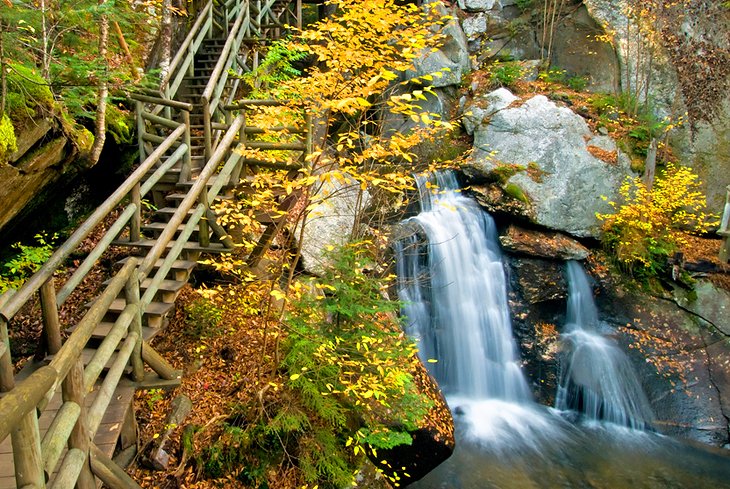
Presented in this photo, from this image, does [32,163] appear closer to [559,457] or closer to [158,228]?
[158,228]

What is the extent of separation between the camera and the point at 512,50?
15.4 meters

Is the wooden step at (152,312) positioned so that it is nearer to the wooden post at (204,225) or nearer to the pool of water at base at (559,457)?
the wooden post at (204,225)

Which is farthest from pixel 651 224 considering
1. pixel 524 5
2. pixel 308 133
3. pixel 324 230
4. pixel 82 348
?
pixel 82 348

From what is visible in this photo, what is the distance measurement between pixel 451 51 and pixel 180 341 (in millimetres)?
12145

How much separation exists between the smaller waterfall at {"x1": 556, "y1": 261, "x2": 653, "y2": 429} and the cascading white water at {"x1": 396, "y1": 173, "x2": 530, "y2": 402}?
3.10 ft

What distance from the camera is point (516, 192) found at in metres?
11.0

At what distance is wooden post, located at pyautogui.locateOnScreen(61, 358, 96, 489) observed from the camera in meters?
2.76

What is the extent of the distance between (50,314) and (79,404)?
2.75 ft

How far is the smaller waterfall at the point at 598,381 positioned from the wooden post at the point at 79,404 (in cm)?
892

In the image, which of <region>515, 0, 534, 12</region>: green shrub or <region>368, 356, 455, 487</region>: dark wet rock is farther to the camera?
<region>515, 0, 534, 12</region>: green shrub

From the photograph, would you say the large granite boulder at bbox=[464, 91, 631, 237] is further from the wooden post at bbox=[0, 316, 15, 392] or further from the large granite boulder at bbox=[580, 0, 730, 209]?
the wooden post at bbox=[0, 316, 15, 392]

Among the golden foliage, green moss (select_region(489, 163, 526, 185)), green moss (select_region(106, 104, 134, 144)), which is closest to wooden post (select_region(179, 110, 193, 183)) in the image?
green moss (select_region(106, 104, 134, 144))

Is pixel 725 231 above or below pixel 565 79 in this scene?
below

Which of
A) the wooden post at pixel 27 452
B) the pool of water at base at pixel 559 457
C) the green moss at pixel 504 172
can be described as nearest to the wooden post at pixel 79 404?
the wooden post at pixel 27 452
